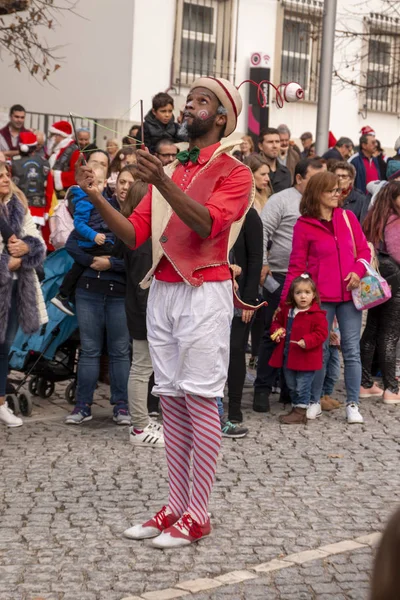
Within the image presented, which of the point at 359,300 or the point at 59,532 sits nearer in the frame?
the point at 59,532

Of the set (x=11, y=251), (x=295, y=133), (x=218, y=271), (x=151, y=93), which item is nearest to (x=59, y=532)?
(x=218, y=271)

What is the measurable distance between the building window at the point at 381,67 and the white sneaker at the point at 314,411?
17548 mm

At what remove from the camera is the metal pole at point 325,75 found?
14805 millimetres

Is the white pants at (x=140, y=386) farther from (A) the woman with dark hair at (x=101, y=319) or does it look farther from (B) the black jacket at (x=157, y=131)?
(B) the black jacket at (x=157, y=131)

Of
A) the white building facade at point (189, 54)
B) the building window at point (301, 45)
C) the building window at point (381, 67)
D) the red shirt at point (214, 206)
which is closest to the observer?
the red shirt at point (214, 206)

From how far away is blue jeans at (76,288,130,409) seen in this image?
27.9ft

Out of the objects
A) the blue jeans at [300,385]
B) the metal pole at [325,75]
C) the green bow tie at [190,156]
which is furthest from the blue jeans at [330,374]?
the metal pole at [325,75]

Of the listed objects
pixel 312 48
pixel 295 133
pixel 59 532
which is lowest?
pixel 59 532

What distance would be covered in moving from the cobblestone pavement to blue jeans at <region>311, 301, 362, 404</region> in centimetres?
24

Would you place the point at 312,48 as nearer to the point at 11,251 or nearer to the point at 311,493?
the point at 11,251

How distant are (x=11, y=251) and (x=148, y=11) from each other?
49.5ft

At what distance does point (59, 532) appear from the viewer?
19.0 feet

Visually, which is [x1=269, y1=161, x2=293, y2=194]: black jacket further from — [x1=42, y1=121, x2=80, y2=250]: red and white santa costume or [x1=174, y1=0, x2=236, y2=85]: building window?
[x1=174, y1=0, x2=236, y2=85]: building window

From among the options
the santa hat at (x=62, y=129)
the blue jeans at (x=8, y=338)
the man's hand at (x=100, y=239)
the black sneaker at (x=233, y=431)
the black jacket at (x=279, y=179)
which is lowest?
the black sneaker at (x=233, y=431)
